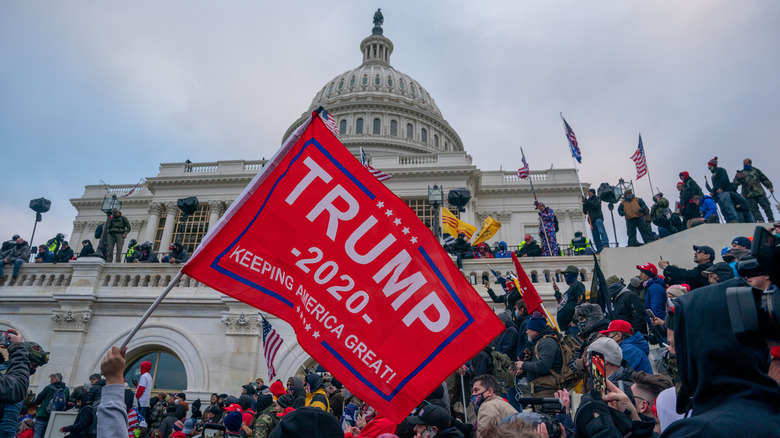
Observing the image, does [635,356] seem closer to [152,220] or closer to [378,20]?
[152,220]

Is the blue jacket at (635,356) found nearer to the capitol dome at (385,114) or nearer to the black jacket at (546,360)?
the black jacket at (546,360)

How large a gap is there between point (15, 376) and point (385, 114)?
198 feet

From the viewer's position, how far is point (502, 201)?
1690 inches

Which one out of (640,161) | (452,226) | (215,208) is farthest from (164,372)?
(215,208)

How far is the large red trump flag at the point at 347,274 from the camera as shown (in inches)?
152

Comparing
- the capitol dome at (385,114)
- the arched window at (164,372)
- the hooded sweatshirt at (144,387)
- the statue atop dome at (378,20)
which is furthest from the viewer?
the statue atop dome at (378,20)

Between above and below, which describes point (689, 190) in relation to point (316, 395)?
above

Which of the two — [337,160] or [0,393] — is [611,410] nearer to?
[337,160]

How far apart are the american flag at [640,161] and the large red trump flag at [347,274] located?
21491 mm

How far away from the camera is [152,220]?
41750 mm

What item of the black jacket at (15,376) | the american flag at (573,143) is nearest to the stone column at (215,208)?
the american flag at (573,143)

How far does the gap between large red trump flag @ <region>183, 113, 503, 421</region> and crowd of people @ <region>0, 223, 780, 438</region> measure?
60cm

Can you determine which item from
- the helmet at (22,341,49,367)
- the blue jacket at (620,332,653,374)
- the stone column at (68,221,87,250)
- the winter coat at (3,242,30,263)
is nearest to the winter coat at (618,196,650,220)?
the blue jacket at (620,332,653,374)

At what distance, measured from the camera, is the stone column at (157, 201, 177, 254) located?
40.2 metres
